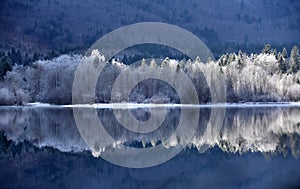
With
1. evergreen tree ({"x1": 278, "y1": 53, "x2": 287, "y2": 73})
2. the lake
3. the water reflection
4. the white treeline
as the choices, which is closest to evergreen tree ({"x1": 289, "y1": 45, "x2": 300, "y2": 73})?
evergreen tree ({"x1": 278, "y1": 53, "x2": 287, "y2": 73})

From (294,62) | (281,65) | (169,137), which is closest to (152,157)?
(169,137)

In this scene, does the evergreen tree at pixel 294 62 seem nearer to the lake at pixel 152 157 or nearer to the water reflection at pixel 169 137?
the water reflection at pixel 169 137

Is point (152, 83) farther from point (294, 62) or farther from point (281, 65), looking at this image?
point (294, 62)

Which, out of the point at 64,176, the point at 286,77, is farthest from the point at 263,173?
the point at 286,77

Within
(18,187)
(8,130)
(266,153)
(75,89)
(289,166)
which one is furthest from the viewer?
(75,89)

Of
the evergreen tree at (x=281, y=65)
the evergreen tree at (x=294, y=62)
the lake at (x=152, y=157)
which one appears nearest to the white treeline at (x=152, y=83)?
the evergreen tree at (x=281, y=65)

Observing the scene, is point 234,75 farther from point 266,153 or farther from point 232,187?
point 232,187
